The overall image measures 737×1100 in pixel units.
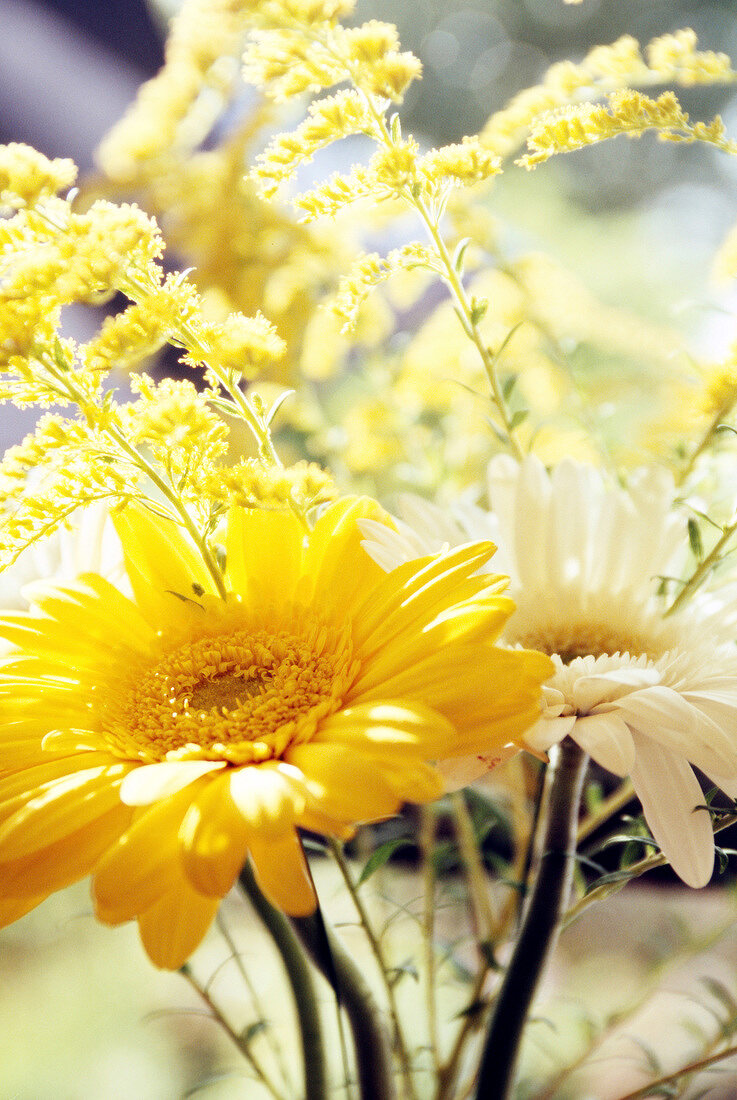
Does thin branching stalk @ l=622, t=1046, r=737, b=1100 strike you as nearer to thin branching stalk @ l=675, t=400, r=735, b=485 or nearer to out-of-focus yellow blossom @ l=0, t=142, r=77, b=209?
thin branching stalk @ l=675, t=400, r=735, b=485

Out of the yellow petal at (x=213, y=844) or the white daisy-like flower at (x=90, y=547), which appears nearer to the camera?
the yellow petal at (x=213, y=844)

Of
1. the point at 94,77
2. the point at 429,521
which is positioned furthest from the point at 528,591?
the point at 94,77

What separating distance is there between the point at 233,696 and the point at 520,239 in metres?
0.42

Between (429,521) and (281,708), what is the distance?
7 centimetres

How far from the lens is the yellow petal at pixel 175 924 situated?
159 millimetres

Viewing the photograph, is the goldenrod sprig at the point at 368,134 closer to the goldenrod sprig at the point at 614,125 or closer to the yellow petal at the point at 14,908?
the goldenrod sprig at the point at 614,125

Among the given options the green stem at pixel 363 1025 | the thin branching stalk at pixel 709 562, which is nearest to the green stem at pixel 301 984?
the green stem at pixel 363 1025

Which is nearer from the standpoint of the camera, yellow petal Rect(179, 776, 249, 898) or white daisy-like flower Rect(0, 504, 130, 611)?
yellow petal Rect(179, 776, 249, 898)

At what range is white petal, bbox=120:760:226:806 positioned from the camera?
16 centimetres

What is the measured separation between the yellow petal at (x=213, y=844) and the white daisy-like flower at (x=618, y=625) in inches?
2.4

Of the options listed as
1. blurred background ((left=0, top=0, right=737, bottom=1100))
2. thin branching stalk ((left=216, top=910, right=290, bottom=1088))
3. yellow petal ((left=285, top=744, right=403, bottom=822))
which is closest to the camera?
yellow petal ((left=285, top=744, right=403, bottom=822))

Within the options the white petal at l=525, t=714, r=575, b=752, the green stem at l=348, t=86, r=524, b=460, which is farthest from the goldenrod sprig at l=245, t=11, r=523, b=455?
the white petal at l=525, t=714, r=575, b=752

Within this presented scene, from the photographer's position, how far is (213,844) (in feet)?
0.49

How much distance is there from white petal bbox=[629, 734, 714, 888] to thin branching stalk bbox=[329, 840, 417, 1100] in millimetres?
68
